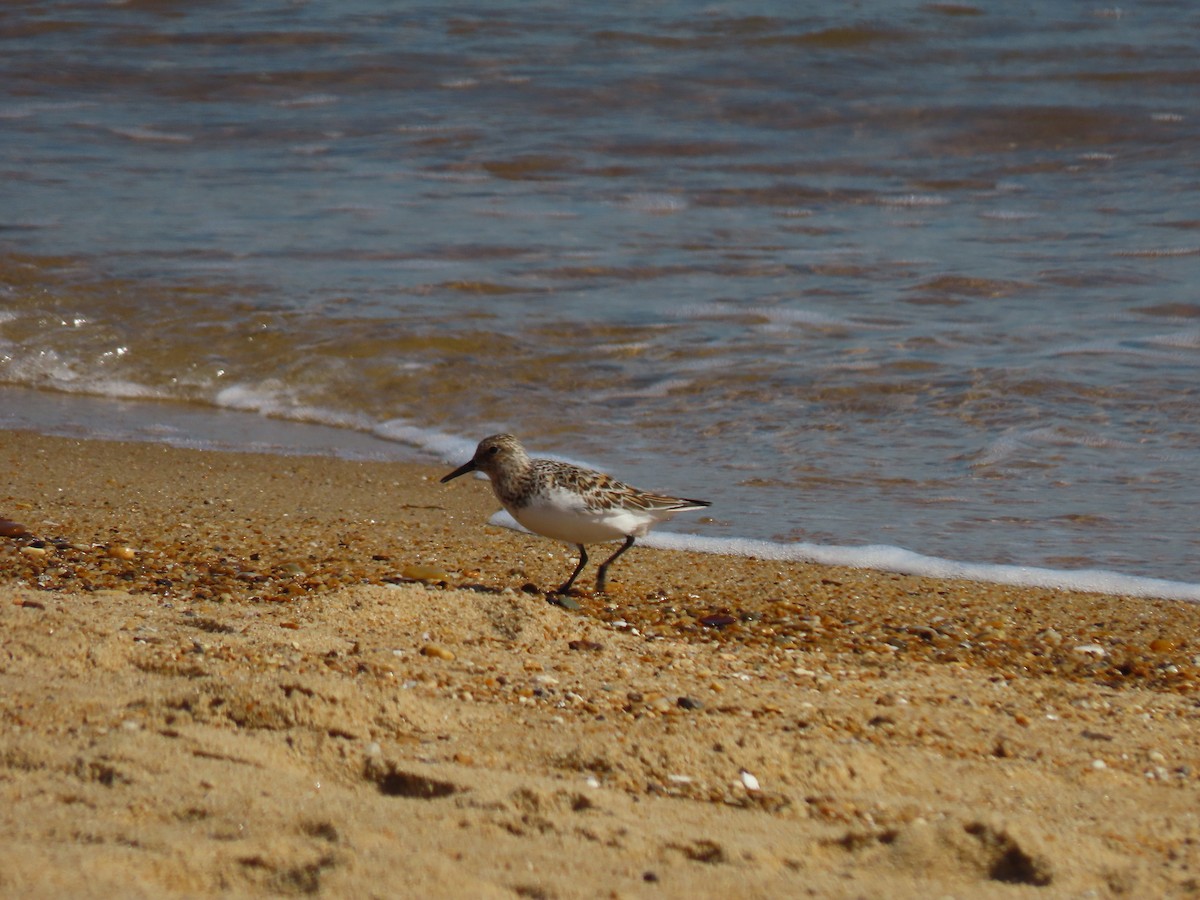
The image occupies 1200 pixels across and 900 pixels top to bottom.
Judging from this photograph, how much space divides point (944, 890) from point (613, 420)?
4897 millimetres

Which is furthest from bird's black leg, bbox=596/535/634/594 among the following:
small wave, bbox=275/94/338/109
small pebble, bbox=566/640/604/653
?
small wave, bbox=275/94/338/109

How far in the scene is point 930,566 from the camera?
5.20 metres

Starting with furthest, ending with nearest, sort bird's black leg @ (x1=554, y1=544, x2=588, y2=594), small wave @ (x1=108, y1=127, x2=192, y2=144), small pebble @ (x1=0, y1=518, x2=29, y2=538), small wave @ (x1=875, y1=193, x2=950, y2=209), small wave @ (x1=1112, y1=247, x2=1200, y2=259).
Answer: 1. small wave @ (x1=108, y1=127, x2=192, y2=144)
2. small wave @ (x1=875, y1=193, x2=950, y2=209)
3. small wave @ (x1=1112, y1=247, x2=1200, y2=259)
4. small pebble @ (x1=0, y1=518, x2=29, y2=538)
5. bird's black leg @ (x1=554, y1=544, x2=588, y2=594)

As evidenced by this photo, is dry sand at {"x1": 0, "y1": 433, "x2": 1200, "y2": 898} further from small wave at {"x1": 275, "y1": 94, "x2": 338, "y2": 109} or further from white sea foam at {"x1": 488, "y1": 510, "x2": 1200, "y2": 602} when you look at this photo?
small wave at {"x1": 275, "y1": 94, "x2": 338, "y2": 109}

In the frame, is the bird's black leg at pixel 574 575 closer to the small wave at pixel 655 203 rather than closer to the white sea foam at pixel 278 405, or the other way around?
the white sea foam at pixel 278 405

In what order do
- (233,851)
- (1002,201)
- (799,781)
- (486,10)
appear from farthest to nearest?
(486,10), (1002,201), (799,781), (233,851)

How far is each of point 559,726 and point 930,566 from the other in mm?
2374

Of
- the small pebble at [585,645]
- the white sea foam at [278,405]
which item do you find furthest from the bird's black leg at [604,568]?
the white sea foam at [278,405]

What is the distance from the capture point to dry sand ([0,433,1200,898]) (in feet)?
7.99

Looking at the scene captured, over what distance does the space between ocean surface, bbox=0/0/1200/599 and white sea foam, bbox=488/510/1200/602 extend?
3 centimetres

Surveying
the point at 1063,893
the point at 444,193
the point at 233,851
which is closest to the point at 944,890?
the point at 1063,893

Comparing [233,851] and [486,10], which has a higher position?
[486,10]

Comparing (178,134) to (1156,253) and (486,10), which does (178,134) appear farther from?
Result: (1156,253)

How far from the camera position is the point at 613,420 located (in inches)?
285
